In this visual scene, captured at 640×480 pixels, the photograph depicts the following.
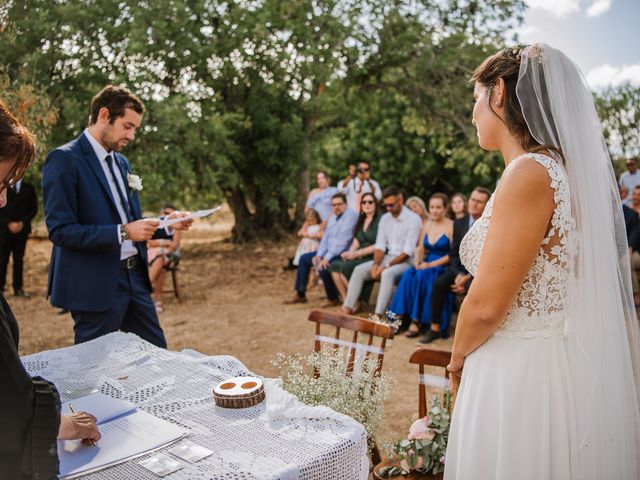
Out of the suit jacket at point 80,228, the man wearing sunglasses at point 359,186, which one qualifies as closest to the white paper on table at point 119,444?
the suit jacket at point 80,228

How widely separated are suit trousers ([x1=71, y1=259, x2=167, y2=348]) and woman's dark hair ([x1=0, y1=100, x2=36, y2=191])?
201 cm

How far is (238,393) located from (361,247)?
601cm

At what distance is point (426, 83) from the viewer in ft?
38.0

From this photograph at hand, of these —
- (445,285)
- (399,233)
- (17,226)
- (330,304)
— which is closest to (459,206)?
(399,233)

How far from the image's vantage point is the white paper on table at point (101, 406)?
1.84m

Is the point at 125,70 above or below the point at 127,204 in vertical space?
above

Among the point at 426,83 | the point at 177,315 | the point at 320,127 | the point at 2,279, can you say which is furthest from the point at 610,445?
the point at 320,127

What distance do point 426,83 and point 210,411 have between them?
10.7 meters

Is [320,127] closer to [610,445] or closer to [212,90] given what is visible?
[212,90]

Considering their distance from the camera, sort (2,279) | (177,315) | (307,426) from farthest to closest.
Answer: (2,279)
(177,315)
(307,426)

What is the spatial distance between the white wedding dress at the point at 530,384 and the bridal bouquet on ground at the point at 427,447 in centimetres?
20

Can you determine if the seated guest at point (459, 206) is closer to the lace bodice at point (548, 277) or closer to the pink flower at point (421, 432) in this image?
the pink flower at point (421, 432)

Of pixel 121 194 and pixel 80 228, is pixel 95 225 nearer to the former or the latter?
pixel 80 228

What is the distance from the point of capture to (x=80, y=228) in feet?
10.6
